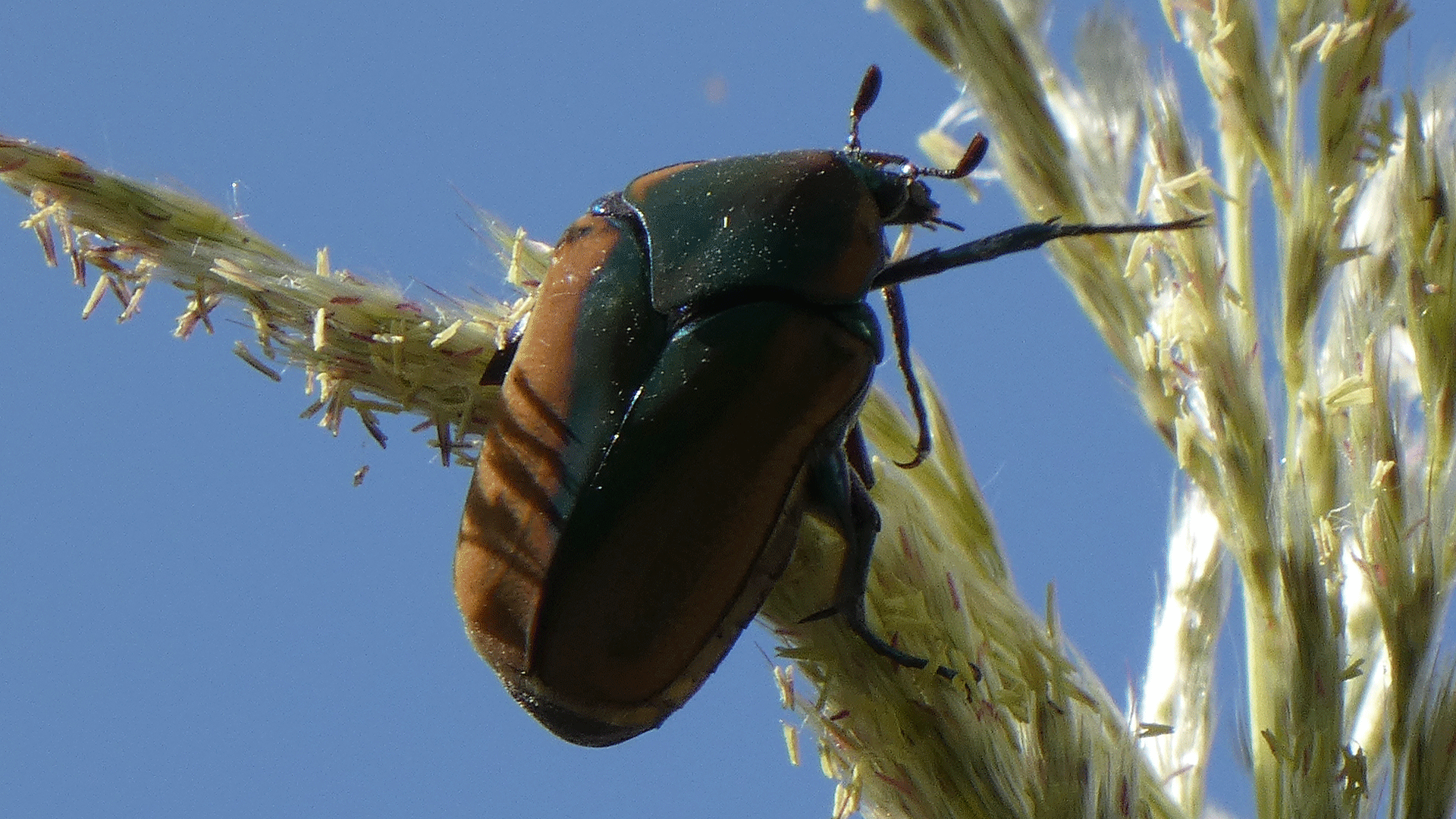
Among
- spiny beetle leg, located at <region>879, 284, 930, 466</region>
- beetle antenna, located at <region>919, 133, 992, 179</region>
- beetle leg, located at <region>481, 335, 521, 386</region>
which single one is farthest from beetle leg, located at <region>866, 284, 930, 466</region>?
beetle leg, located at <region>481, 335, 521, 386</region>

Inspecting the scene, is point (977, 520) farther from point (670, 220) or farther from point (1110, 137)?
point (670, 220)

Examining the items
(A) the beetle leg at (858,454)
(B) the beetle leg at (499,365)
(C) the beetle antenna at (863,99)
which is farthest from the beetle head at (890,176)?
(B) the beetle leg at (499,365)

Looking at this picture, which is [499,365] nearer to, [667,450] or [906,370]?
[667,450]

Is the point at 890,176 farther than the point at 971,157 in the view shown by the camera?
Yes

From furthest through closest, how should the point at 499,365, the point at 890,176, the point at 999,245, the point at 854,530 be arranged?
the point at 890,176, the point at 999,245, the point at 499,365, the point at 854,530

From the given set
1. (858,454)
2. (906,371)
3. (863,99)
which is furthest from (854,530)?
(863,99)

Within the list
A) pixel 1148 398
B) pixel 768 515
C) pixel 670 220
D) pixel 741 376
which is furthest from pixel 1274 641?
pixel 670 220

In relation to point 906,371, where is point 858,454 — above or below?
below
